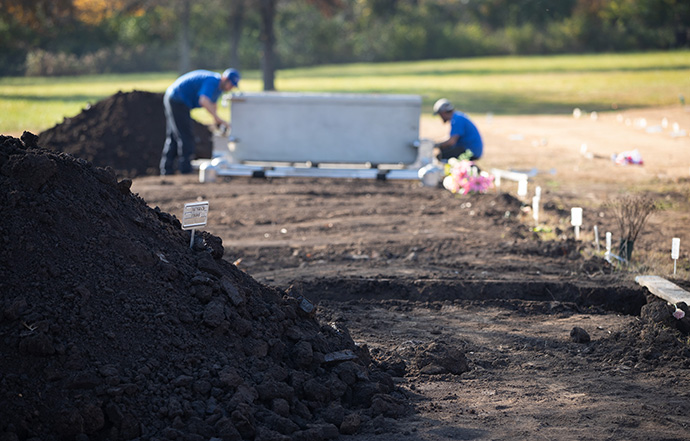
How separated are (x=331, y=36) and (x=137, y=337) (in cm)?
4895

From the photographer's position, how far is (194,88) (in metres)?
11.8

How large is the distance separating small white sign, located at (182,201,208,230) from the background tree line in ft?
133

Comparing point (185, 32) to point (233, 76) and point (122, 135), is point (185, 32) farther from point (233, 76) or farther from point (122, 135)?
point (233, 76)

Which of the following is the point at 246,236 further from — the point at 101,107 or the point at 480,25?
the point at 480,25

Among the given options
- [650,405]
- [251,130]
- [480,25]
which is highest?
[480,25]

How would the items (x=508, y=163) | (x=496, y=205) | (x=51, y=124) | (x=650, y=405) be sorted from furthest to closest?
1. (x=51, y=124)
2. (x=508, y=163)
3. (x=496, y=205)
4. (x=650, y=405)

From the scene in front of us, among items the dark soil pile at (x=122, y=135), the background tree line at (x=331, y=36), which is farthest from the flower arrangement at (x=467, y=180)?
the background tree line at (x=331, y=36)

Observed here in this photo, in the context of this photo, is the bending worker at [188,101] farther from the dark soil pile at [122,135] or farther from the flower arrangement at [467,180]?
the flower arrangement at [467,180]

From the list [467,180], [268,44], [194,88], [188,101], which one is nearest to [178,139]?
[188,101]

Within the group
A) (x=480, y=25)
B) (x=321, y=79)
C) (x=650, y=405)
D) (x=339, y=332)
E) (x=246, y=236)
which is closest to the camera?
(x=650, y=405)

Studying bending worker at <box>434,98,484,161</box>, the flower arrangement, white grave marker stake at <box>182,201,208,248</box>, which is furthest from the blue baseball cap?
white grave marker stake at <box>182,201,208,248</box>

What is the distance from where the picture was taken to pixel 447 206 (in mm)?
9742

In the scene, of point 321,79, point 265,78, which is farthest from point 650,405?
point 321,79

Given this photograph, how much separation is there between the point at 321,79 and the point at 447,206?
Result: 97.7 feet
